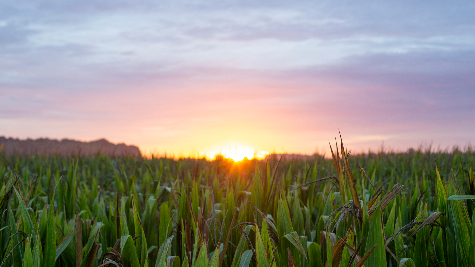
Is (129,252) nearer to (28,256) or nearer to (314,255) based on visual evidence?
(28,256)

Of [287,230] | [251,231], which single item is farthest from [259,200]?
[287,230]

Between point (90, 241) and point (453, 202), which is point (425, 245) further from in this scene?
point (90, 241)

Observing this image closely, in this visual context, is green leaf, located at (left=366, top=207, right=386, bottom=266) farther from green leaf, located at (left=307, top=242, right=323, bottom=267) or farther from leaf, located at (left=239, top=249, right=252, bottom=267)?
leaf, located at (left=239, top=249, right=252, bottom=267)

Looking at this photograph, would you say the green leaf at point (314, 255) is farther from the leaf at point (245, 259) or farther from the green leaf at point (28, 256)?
the green leaf at point (28, 256)

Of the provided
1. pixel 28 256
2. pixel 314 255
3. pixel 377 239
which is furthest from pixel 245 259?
pixel 28 256

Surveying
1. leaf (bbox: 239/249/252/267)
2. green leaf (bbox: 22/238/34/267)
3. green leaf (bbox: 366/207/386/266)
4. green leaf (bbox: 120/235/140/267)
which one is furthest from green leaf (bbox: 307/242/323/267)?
green leaf (bbox: 22/238/34/267)

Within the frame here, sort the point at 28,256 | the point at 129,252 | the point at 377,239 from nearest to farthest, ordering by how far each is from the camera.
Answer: the point at 377,239 → the point at 28,256 → the point at 129,252

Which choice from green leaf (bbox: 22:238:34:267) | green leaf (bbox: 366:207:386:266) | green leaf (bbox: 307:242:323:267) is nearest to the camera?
green leaf (bbox: 366:207:386:266)

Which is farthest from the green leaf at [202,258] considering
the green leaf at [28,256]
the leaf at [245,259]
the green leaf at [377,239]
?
the green leaf at [28,256]

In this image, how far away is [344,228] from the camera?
176 cm

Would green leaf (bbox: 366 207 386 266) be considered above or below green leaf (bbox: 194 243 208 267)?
above

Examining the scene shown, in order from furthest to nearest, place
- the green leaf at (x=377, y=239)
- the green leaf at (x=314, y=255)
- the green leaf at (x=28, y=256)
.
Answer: the green leaf at (x=314, y=255)
the green leaf at (x=28, y=256)
the green leaf at (x=377, y=239)

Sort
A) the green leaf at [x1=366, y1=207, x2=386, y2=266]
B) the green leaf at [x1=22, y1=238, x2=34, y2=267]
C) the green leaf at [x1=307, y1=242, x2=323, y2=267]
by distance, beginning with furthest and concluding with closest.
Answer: the green leaf at [x1=307, y1=242, x2=323, y2=267]
the green leaf at [x1=22, y1=238, x2=34, y2=267]
the green leaf at [x1=366, y1=207, x2=386, y2=266]

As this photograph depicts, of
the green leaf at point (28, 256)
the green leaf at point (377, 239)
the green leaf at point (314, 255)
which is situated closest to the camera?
the green leaf at point (377, 239)
